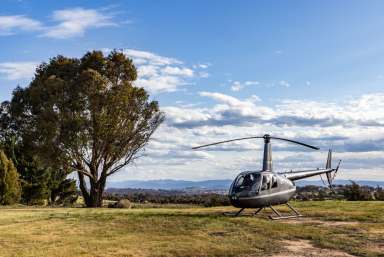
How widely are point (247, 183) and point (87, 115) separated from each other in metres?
19.1

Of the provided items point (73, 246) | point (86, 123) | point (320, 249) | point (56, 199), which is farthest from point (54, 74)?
point (320, 249)

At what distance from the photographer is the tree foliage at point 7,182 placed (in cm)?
4397

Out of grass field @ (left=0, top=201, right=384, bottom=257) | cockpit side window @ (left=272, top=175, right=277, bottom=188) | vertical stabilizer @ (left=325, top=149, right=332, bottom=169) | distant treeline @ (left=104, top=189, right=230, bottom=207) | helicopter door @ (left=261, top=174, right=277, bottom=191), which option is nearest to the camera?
grass field @ (left=0, top=201, right=384, bottom=257)

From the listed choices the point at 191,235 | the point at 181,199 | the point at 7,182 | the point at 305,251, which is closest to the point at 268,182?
the point at 191,235

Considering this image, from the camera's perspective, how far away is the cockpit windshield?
2332 cm

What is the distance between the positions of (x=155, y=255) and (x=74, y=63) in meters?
29.3

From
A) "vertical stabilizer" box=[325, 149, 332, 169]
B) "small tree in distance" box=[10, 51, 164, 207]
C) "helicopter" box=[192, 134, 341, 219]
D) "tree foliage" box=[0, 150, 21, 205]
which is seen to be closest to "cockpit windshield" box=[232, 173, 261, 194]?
"helicopter" box=[192, 134, 341, 219]

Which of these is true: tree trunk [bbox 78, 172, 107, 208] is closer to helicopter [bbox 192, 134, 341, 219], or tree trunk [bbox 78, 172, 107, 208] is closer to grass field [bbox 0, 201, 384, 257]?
grass field [bbox 0, 201, 384, 257]

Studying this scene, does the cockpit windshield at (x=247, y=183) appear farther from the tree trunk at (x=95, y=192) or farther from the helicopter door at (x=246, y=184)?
the tree trunk at (x=95, y=192)

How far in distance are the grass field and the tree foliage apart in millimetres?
19374

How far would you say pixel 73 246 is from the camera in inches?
671

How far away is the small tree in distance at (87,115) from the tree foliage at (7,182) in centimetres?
477

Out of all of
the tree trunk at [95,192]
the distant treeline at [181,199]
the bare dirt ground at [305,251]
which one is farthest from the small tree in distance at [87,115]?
the bare dirt ground at [305,251]

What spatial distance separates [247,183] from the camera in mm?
23547
